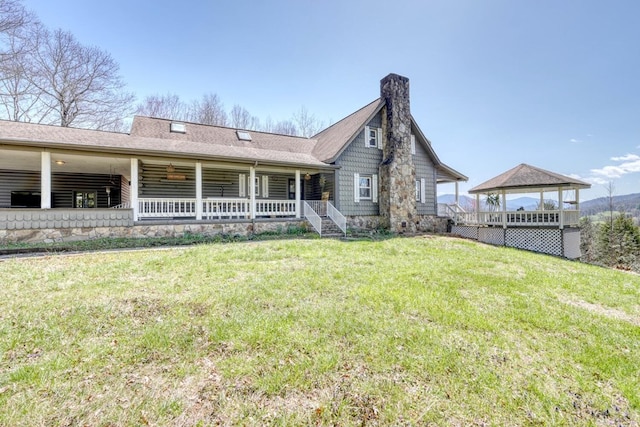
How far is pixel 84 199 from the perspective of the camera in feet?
47.8

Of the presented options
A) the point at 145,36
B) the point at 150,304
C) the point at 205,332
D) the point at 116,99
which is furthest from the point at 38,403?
the point at 116,99

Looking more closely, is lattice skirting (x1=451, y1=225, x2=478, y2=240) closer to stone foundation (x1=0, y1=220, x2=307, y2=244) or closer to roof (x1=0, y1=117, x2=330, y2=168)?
roof (x1=0, y1=117, x2=330, y2=168)

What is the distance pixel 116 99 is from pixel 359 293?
28884 mm

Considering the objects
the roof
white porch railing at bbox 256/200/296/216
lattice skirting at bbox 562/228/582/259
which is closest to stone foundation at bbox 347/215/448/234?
white porch railing at bbox 256/200/296/216

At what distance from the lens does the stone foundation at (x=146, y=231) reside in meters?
8.59

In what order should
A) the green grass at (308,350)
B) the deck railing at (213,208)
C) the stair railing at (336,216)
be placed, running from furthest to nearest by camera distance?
the stair railing at (336,216) → the deck railing at (213,208) → the green grass at (308,350)

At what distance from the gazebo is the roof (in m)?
9.37

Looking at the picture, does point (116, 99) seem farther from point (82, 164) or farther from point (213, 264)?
point (213, 264)

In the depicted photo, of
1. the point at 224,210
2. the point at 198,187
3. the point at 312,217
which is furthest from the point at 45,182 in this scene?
the point at 312,217

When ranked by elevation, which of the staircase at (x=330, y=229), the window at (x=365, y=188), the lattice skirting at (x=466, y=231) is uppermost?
the window at (x=365, y=188)

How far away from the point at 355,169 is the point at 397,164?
2207mm

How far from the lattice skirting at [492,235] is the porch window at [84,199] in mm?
20564

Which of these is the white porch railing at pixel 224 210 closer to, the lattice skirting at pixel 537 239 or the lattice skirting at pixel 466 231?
the lattice skirting at pixel 466 231

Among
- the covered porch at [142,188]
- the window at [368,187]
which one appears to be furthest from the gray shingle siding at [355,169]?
the covered porch at [142,188]
